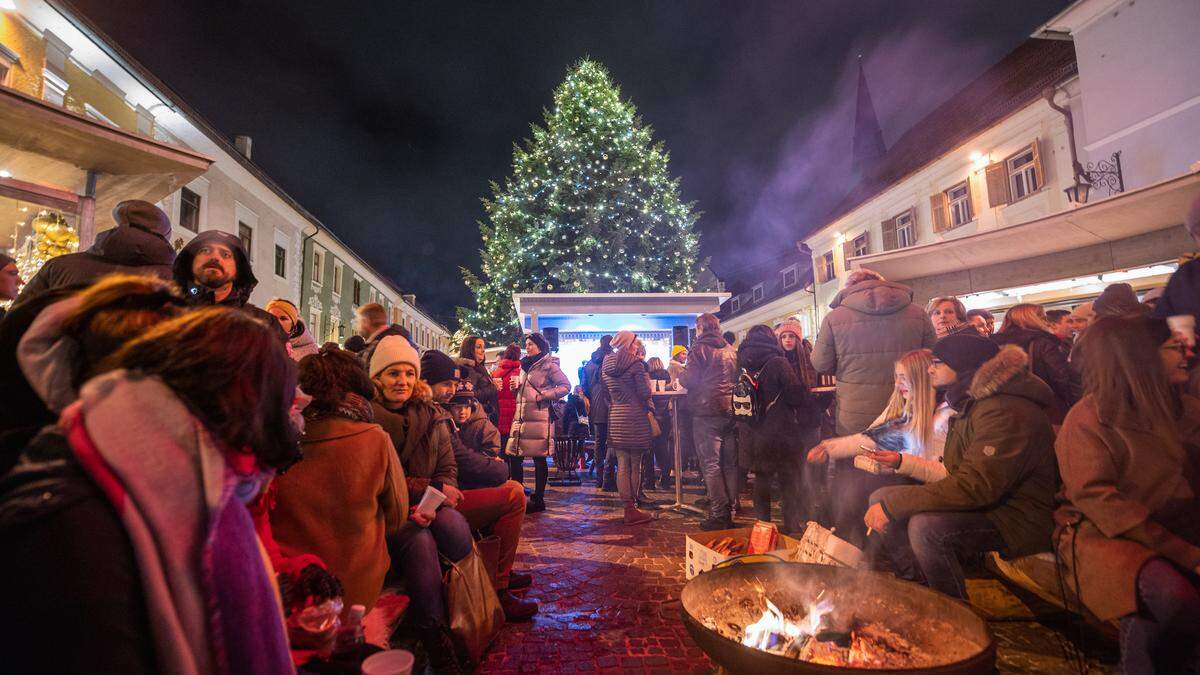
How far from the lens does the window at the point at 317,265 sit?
25.4 meters

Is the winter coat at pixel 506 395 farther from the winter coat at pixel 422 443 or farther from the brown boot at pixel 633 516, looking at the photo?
the winter coat at pixel 422 443

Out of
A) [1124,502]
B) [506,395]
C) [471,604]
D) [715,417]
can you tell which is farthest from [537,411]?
[1124,502]

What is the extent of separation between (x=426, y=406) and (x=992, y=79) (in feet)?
83.4

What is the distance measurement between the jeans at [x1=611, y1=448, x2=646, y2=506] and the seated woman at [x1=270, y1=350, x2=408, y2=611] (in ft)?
12.5

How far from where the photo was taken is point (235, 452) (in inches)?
48.8

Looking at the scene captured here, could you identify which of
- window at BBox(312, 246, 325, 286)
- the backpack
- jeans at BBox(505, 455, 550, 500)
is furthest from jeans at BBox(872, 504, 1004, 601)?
window at BBox(312, 246, 325, 286)

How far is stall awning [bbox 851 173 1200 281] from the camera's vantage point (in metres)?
6.06

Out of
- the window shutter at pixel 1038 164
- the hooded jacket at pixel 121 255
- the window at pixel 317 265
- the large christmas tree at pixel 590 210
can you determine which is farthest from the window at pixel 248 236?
the window shutter at pixel 1038 164

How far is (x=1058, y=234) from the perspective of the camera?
7.25m

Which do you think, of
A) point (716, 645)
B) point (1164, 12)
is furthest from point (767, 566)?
point (1164, 12)

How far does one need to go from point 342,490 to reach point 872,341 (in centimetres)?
420

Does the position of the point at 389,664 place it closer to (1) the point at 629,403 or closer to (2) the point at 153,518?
(2) the point at 153,518

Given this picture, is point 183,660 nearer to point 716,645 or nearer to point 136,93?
point 716,645

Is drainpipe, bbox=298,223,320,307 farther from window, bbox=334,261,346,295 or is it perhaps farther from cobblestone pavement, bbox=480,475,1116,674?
cobblestone pavement, bbox=480,475,1116,674
